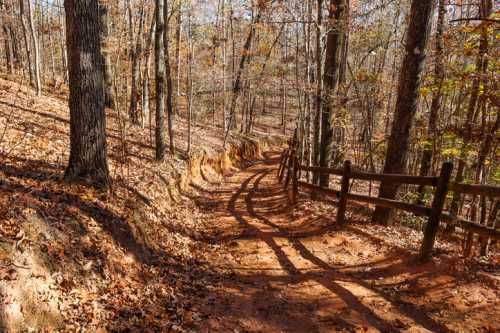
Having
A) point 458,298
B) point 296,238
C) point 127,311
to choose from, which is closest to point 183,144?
point 296,238

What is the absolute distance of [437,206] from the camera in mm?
5438

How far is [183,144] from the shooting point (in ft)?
54.7

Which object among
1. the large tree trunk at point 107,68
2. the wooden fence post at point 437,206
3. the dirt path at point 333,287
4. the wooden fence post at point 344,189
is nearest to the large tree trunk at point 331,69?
the wooden fence post at point 344,189

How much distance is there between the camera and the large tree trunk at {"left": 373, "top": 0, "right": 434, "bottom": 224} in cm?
668

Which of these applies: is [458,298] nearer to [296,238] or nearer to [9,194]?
[296,238]

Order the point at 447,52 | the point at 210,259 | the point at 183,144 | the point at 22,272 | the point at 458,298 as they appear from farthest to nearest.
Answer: the point at 183,144, the point at 447,52, the point at 210,259, the point at 458,298, the point at 22,272

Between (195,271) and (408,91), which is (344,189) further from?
(195,271)

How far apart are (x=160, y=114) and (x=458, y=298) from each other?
10.3m

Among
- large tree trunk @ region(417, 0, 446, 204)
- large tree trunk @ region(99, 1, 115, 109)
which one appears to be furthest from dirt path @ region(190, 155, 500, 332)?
large tree trunk @ region(99, 1, 115, 109)

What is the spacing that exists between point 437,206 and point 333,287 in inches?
88.6

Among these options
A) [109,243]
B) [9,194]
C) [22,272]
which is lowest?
[109,243]

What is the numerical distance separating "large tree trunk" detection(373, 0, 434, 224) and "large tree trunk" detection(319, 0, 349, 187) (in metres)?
3.59

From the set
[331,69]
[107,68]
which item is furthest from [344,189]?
[107,68]

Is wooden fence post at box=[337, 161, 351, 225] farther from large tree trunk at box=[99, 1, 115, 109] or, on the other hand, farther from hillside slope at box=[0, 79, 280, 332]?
large tree trunk at box=[99, 1, 115, 109]
